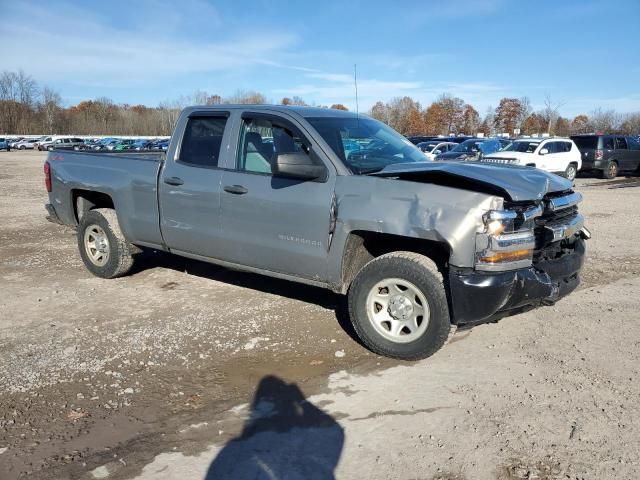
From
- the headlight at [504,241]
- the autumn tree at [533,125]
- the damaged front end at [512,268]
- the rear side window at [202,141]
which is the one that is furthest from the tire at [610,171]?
the autumn tree at [533,125]

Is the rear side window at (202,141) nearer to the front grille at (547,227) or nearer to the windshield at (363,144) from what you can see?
the windshield at (363,144)

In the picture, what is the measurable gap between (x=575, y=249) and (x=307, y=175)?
2318 mm

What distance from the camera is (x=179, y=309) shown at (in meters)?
5.42

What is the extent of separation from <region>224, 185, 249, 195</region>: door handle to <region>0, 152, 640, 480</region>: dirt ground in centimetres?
120

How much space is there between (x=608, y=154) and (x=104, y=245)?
69.6ft

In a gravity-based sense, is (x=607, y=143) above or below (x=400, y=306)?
above

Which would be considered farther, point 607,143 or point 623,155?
point 623,155

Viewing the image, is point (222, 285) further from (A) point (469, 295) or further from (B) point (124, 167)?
(A) point (469, 295)

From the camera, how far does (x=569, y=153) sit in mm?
20750

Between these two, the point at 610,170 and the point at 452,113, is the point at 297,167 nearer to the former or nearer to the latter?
the point at 610,170

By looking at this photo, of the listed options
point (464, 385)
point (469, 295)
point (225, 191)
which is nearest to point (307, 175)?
point (225, 191)

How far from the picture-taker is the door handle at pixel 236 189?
483 cm

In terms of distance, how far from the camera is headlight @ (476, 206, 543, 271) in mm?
3738

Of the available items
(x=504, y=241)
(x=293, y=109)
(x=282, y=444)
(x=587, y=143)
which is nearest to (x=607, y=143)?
(x=587, y=143)
